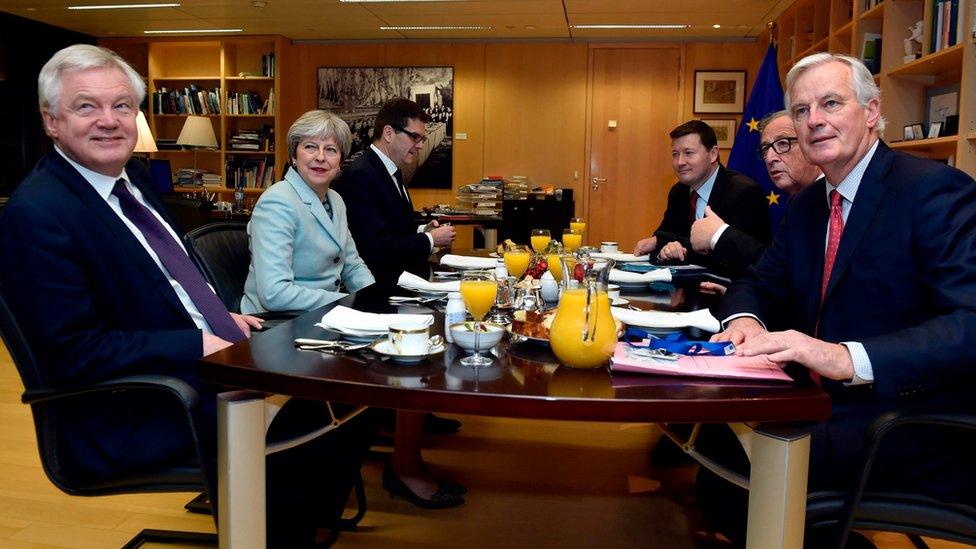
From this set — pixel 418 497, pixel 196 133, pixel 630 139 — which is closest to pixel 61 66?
pixel 418 497

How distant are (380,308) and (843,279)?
1079 millimetres

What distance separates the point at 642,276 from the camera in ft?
8.45

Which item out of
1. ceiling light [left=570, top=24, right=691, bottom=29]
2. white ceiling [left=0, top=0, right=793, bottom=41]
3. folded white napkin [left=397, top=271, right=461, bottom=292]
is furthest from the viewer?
ceiling light [left=570, top=24, right=691, bottom=29]

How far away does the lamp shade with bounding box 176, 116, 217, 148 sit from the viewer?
7.79m

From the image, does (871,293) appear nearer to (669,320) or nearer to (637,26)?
(669,320)

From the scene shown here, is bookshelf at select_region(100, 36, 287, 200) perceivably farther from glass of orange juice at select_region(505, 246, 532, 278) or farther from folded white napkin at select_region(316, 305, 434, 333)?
folded white napkin at select_region(316, 305, 434, 333)

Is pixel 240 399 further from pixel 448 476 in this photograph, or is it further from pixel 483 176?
pixel 483 176

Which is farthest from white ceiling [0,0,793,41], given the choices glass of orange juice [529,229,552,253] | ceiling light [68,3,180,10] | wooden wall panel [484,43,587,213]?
glass of orange juice [529,229,552,253]

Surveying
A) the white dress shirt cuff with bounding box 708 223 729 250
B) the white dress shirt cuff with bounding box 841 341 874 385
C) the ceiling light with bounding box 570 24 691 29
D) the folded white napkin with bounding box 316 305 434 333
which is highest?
the ceiling light with bounding box 570 24 691 29

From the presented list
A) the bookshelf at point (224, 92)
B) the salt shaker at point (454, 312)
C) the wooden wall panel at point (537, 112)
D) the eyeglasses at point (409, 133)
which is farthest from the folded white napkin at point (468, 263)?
the bookshelf at point (224, 92)

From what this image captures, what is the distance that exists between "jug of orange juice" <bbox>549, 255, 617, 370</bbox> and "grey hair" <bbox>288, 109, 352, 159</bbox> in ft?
5.32

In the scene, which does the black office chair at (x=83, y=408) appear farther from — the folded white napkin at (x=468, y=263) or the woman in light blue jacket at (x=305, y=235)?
the folded white napkin at (x=468, y=263)

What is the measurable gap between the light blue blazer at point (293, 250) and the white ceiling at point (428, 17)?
4587 mm

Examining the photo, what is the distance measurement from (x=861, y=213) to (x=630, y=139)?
7.13 metres
